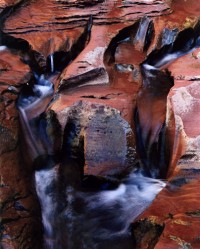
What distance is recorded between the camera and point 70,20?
4004 millimetres

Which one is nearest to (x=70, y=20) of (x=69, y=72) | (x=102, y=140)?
(x=69, y=72)

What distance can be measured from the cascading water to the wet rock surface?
5 cm

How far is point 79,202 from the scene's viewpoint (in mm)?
3195

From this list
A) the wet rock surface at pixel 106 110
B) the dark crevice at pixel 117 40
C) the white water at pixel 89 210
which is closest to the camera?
the wet rock surface at pixel 106 110

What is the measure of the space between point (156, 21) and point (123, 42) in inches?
16.0

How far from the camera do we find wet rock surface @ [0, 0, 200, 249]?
2838mm

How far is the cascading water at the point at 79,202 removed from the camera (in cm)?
307

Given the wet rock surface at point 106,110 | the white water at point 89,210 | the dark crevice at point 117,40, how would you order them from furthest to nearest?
1. the dark crevice at point 117,40
2. the white water at point 89,210
3. the wet rock surface at point 106,110

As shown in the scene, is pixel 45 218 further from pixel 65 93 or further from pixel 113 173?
pixel 65 93

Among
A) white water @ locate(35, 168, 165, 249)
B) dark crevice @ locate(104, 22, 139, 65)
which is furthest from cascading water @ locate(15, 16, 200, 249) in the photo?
dark crevice @ locate(104, 22, 139, 65)

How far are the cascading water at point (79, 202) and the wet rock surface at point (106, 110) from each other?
0.17 ft

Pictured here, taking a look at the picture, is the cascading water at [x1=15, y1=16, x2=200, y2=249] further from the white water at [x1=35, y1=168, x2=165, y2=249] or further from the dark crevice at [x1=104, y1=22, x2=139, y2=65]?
the dark crevice at [x1=104, y1=22, x2=139, y2=65]

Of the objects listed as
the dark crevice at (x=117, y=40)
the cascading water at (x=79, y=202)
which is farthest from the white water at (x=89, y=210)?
the dark crevice at (x=117, y=40)

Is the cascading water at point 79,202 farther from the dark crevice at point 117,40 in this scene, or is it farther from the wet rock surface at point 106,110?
the dark crevice at point 117,40
